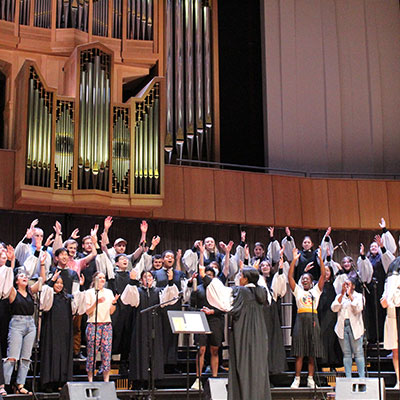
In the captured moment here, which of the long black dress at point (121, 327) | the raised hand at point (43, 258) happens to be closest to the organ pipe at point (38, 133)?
the raised hand at point (43, 258)

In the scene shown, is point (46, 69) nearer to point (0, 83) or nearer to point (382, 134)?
point (0, 83)

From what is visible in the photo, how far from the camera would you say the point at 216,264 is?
27.7 feet

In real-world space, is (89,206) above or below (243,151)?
below

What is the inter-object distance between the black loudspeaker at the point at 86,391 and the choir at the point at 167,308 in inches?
22.3

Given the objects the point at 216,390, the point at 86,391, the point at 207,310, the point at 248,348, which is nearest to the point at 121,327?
the point at 207,310

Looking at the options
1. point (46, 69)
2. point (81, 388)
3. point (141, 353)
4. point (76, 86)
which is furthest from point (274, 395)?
point (46, 69)

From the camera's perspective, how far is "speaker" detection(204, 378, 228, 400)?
668 cm

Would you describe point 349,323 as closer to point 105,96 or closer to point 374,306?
point 374,306

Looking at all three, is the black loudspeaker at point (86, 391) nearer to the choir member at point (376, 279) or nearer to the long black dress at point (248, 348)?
the long black dress at point (248, 348)

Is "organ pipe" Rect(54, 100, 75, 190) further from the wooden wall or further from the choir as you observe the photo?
the choir

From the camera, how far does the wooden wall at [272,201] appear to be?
403 inches

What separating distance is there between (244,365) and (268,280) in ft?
9.07

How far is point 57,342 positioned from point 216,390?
1746 mm

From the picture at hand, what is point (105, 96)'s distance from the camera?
31.1 ft
